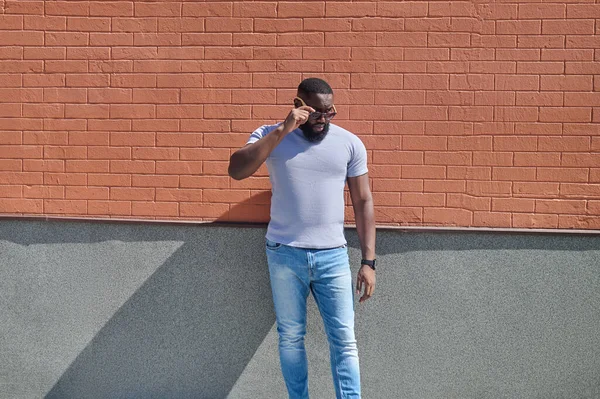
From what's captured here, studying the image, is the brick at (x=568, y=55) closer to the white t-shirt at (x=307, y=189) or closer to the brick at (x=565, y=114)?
the brick at (x=565, y=114)

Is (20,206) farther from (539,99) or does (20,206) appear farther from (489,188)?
(539,99)

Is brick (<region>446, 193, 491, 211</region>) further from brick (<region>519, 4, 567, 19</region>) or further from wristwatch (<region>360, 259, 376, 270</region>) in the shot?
brick (<region>519, 4, 567, 19</region>)

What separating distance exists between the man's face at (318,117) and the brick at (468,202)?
3.22 feet

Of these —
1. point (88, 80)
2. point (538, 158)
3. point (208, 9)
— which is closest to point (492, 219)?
point (538, 158)

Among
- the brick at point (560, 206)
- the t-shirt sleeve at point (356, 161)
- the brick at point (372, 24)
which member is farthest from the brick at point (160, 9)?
the brick at point (560, 206)

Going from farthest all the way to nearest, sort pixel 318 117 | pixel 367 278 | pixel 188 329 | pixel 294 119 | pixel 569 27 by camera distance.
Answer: pixel 188 329 < pixel 569 27 < pixel 367 278 < pixel 318 117 < pixel 294 119

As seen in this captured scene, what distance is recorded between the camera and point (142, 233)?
406 cm

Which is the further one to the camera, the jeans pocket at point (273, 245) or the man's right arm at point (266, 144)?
the jeans pocket at point (273, 245)

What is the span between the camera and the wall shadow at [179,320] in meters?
4.03

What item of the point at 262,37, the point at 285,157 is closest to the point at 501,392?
the point at 285,157

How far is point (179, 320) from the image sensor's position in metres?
4.07

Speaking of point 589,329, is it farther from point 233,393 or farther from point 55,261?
point 55,261

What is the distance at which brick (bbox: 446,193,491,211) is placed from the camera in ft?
12.9

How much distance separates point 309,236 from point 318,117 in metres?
0.64
